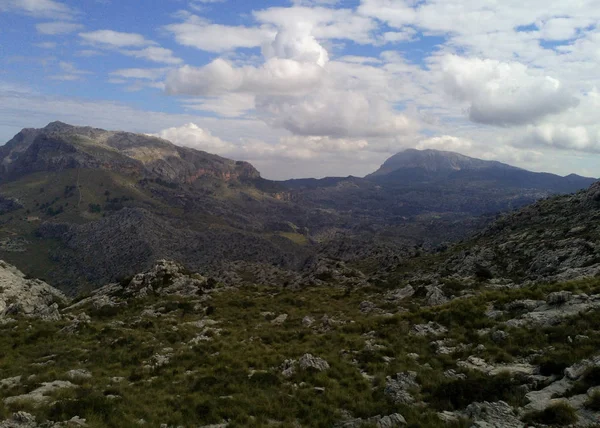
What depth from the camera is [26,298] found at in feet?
175

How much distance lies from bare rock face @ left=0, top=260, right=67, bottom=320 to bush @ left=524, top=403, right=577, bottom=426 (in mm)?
48092

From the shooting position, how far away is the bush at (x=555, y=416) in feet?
43.8

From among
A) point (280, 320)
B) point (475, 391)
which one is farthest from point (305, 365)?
point (280, 320)

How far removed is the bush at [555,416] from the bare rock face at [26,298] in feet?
158

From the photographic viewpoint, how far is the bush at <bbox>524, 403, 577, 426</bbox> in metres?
13.4

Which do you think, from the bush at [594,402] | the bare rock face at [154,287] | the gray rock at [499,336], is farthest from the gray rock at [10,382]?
the gray rock at [499,336]

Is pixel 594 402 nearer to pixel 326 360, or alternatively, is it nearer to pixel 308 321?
pixel 326 360

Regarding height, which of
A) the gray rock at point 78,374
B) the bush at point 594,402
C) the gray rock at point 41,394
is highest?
the bush at point 594,402

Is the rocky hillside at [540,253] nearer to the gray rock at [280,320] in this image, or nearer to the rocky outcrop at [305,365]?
the gray rock at [280,320]

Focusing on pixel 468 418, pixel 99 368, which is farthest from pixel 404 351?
pixel 99 368

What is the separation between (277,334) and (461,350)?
57.3 feet

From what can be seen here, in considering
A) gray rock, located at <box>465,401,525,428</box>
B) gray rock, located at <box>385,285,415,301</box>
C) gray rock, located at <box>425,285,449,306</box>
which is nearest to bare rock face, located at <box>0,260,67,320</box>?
gray rock, located at <box>385,285,415,301</box>

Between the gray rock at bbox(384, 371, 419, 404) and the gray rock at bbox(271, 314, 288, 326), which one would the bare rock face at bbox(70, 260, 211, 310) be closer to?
the gray rock at bbox(271, 314, 288, 326)

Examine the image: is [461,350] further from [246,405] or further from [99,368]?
[99,368]
